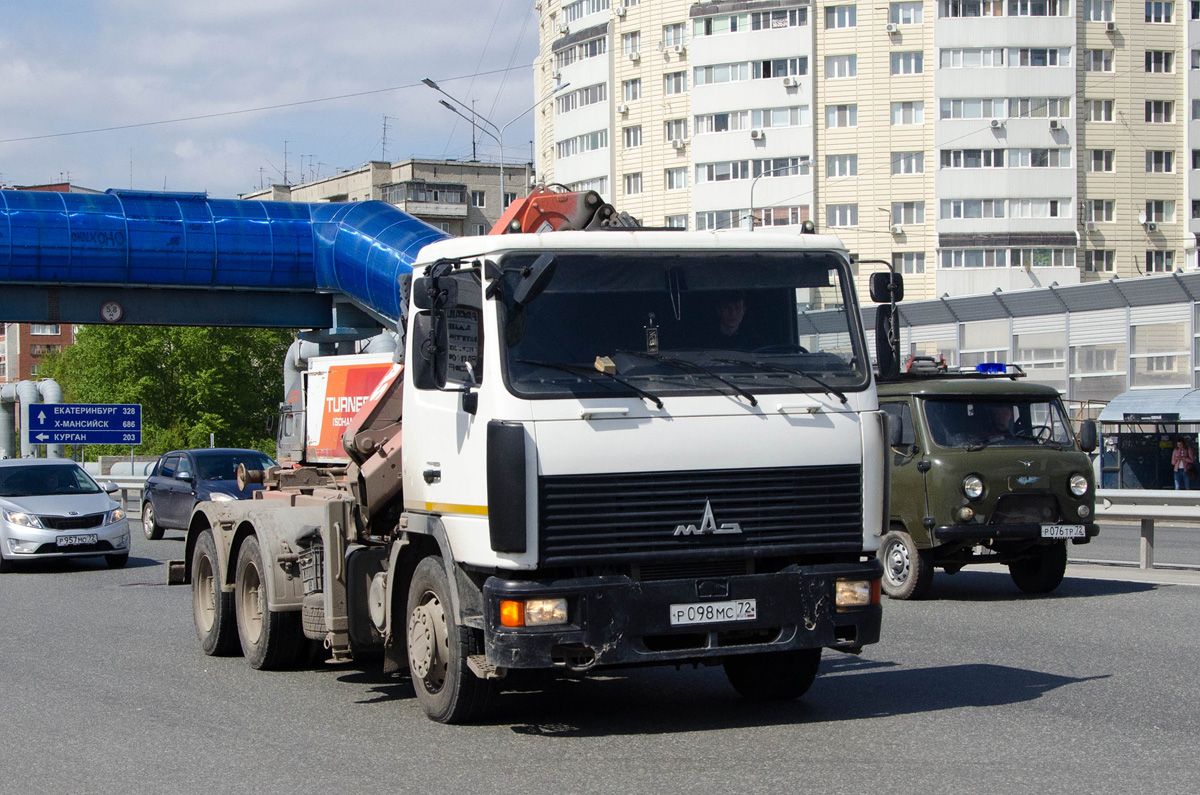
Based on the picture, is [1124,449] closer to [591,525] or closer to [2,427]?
[591,525]

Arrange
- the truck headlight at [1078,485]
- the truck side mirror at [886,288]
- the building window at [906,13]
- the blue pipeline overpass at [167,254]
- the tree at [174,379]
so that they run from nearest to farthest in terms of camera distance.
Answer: the truck side mirror at [886,288], the truck headlight at [1078,485], the blue pipeline overpass at [167,254], the building window at [906,13], the tree at [174,379]

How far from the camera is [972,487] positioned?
13312 millimetres

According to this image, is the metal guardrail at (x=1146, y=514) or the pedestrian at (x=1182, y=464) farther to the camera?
the pedestrian at (x=1182, y=464)

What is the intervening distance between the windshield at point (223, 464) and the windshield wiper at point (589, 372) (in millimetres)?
19050

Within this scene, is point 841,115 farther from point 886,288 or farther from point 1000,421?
point 886,288

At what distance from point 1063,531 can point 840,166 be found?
6193cm

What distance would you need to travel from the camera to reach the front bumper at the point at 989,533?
1320 cm

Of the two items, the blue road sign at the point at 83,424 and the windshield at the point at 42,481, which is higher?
the blue road sign at the point at 83,424

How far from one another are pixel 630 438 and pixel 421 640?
173 centimetres

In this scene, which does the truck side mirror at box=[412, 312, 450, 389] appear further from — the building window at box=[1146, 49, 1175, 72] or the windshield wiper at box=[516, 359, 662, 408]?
the building window at box=[1146, 49, 1175, 72]

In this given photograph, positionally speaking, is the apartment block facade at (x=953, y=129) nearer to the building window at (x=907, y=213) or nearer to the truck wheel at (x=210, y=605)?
the building window at (x=907, y=213)

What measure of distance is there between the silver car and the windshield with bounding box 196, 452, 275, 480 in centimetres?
482

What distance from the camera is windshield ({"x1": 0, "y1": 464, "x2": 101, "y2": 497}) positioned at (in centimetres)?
2023

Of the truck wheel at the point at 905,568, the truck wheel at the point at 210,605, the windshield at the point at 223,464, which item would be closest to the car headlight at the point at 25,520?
the windshield at the point at 223,464
